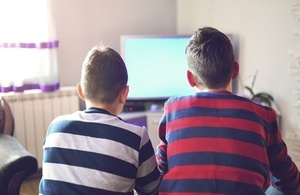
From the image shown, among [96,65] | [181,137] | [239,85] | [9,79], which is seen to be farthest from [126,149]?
[239,85]

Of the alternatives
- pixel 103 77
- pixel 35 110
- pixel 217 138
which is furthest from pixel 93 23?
pixel 217 138

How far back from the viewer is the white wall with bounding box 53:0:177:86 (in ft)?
10.8

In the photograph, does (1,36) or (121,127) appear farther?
(1,36)

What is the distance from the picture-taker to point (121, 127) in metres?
1.24

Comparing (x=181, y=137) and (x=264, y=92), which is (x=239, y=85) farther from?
(x=181, y=137)

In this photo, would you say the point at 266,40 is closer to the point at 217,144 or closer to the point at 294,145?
the point at 294,145

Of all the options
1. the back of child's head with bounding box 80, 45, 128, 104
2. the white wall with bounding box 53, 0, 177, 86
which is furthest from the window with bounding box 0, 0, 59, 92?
the back of child's head with bounding box 80, 45, 128, 104

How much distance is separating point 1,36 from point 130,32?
3.85 feet

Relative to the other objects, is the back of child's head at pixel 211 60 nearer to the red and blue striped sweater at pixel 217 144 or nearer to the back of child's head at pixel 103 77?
the red and blue striped sweater at pixel 217 144

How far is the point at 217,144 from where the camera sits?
1163 mm

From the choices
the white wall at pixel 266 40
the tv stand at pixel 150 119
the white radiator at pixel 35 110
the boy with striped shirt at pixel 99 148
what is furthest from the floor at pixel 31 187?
the white wall at pixel 266 40

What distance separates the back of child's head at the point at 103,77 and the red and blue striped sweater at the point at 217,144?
8.0 inches

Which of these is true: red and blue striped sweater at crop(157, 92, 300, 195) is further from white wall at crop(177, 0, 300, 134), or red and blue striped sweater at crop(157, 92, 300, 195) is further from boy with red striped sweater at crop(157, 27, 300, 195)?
white wall at crop(177, 0, 300, 134)

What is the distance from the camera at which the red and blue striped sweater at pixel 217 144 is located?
1.14 m
